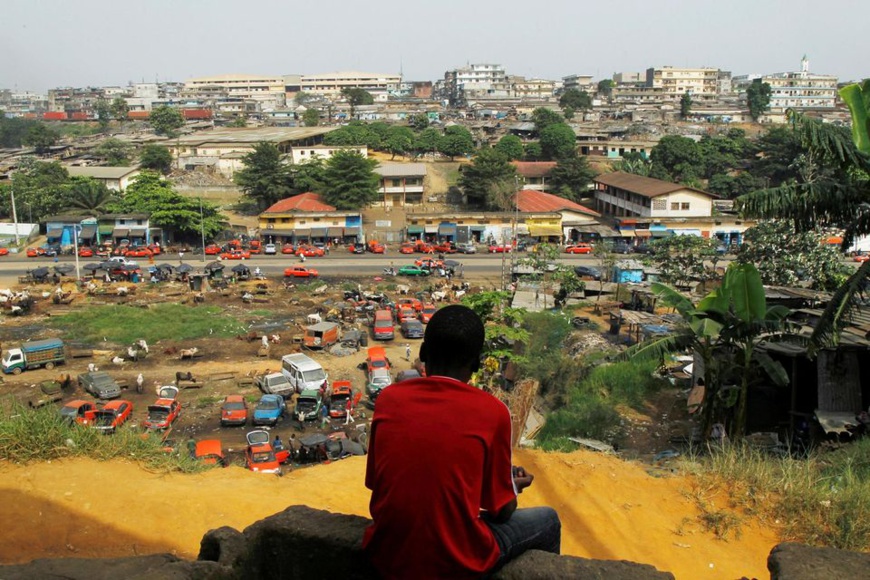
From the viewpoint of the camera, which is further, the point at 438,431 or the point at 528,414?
the point at 528,414

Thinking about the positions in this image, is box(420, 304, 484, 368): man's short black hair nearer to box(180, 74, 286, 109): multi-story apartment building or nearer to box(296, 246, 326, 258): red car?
box(296, 246, 326, 258): red car

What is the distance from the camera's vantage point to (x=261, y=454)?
45.1 ft

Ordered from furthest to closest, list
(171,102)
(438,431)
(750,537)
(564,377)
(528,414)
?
(171,102) < (564,377) < (528,414) < (750,537) < (438,431)

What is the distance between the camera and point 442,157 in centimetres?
6769

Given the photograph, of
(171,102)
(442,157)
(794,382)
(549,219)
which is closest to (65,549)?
(794,382)

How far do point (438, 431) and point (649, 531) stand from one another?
14.7 ft

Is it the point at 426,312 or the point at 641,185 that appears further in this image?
the point at 641,185

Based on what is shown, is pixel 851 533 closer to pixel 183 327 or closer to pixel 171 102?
pixel 183 327

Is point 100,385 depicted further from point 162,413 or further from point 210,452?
point 210,452

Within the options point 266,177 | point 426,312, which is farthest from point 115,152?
point 426,312

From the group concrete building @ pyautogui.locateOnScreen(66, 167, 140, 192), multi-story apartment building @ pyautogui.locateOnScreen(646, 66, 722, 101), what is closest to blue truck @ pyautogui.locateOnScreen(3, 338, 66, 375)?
concrete building @ pyautogui.locateOnScreen(66, 167, 140, 192)

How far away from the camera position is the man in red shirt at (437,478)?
2572 mm

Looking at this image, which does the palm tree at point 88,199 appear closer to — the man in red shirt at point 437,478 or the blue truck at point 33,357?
the blue truck at point 33,357

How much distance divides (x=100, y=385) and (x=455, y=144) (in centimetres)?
4997
